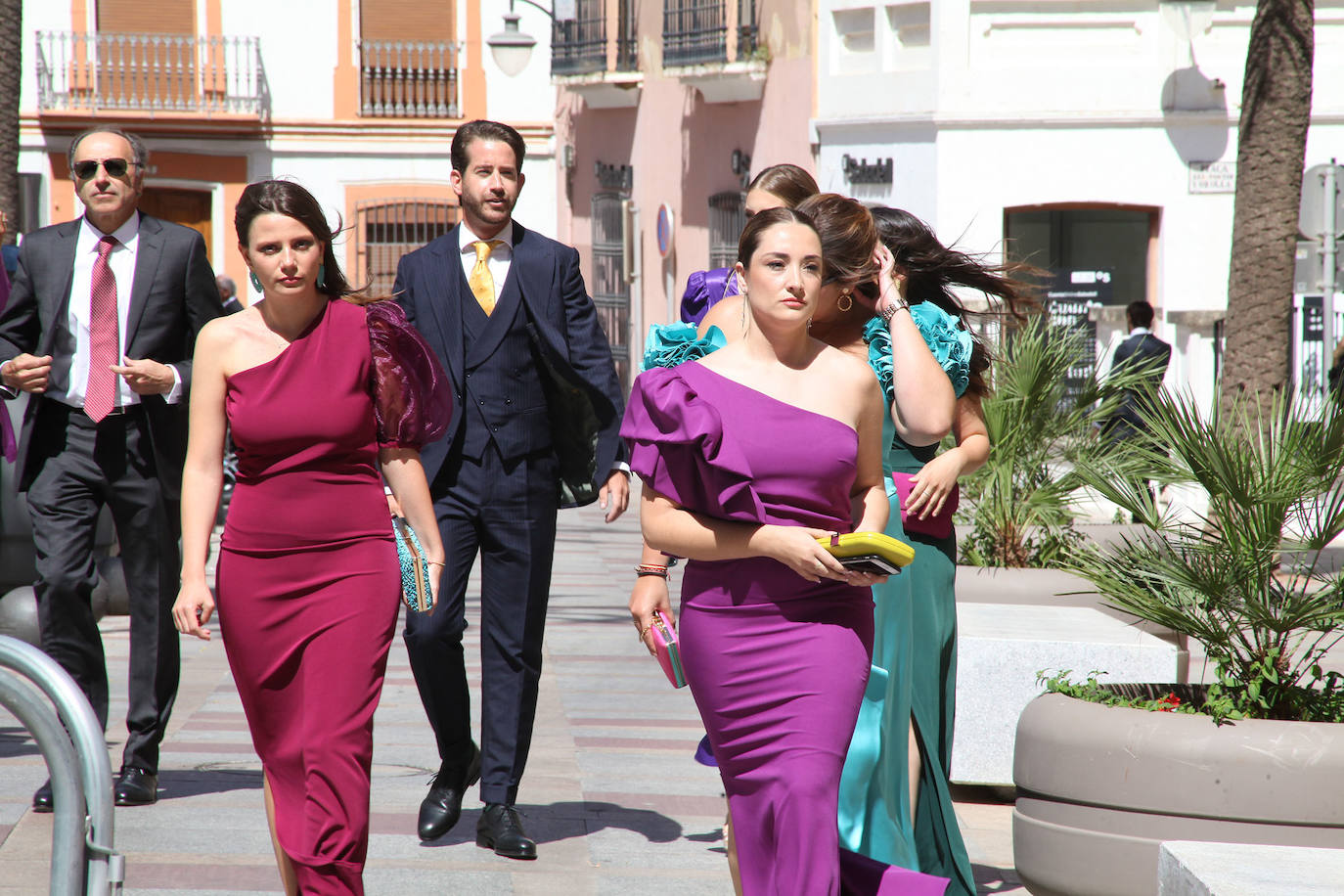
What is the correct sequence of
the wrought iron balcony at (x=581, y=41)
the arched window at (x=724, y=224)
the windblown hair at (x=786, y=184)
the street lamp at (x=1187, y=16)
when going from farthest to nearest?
1. the wrought iron balcony at (x=581, y=41)
2. the arched window at (x=724, y=224)
3. the street lamp at (x=1187, y=16)
4. the windblown hair at (x=786, y=184)

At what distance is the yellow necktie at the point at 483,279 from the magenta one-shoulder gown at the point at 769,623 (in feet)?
5.94

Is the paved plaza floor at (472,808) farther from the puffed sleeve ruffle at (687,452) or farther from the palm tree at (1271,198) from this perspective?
the palm tree at (1271,198)

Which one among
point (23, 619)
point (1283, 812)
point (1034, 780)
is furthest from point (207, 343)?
point (23, 619)

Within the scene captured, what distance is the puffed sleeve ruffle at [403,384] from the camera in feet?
14.6

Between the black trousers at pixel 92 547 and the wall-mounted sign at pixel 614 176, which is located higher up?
the wall-mounted sign at pixel 614 176

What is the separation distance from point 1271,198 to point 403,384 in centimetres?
907

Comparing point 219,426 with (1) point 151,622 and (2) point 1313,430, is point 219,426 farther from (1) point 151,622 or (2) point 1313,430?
(2) point 1313,430

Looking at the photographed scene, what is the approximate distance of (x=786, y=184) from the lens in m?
5.02

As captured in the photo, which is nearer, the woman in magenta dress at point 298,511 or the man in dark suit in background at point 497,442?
the woman in magenta dress at point 298,511

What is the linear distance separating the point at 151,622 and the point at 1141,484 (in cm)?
315

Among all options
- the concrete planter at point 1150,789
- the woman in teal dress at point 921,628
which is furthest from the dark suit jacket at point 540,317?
the concrete planter at point 1150,789

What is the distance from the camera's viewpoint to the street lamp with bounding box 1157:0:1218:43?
55.7 ft

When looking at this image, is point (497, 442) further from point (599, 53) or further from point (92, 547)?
point (599, 53)

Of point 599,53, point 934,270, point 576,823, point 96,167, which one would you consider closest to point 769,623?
point 934,270
